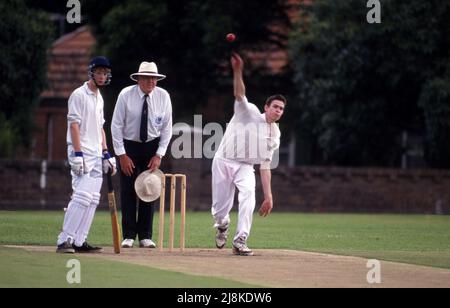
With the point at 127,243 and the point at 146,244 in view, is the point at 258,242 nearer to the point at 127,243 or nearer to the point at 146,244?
the point at 146,244

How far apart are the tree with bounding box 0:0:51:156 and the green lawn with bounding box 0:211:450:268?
8525 millimetres

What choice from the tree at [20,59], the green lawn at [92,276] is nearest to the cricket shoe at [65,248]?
the green lawn at [92,276]

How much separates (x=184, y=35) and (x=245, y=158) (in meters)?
20.8

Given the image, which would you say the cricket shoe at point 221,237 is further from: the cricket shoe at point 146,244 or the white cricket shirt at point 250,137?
the white cricket shirt at point 250,137

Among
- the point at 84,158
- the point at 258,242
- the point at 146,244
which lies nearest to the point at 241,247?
the point at 146,244

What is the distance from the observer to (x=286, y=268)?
13258mm

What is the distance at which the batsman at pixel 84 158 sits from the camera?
1416 cm

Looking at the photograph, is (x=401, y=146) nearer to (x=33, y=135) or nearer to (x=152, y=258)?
(x=33, y=135)

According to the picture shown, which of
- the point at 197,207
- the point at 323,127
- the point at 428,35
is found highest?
the point at 428,35

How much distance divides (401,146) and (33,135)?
11.4 meters

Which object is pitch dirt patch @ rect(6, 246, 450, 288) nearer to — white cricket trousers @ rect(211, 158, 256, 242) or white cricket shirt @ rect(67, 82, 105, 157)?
white cricket trousers @ rect(211, 158, 256, 242)

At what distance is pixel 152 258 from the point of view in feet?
45.9

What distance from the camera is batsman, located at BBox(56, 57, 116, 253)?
14156 mm

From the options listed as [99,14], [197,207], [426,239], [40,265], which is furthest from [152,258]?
[99,14]
